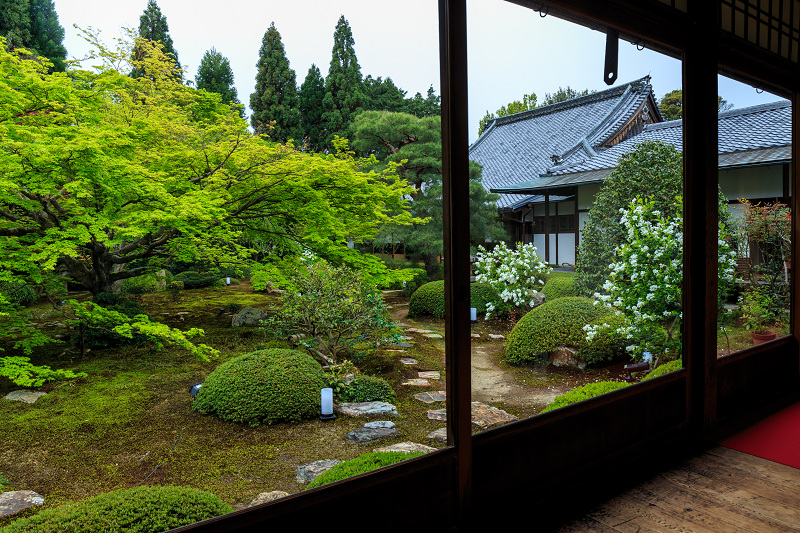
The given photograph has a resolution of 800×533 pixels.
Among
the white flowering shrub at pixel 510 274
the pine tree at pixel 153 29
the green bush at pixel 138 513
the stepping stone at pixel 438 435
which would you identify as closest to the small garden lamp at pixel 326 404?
the stepping stone at pixel 438 435

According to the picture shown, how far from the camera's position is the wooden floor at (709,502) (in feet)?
5.58

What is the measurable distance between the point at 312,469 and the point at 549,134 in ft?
14.7

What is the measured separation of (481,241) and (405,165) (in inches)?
54.6

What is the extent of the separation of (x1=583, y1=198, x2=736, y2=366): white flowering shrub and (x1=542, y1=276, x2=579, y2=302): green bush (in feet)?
2.51

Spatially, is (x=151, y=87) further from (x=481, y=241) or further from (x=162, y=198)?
(x=481, y=241)

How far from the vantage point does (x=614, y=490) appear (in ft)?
6.56

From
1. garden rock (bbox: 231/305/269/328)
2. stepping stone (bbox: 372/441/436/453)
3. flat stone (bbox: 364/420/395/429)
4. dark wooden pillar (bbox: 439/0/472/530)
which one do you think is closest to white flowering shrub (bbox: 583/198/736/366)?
stepping stone (bbox: 372/441/436/453)

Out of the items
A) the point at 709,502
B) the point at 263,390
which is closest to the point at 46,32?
the point at 263,390

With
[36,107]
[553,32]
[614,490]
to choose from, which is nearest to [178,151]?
[36,107]

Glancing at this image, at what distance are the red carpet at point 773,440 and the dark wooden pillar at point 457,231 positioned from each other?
1.87 metres

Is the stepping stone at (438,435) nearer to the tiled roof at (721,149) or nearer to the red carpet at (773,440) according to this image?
the red carpet at (773,440)

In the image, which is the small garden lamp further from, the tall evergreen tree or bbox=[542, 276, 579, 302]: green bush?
the tall evergreen tree

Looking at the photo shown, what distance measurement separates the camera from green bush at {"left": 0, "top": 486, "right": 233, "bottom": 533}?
1.32 meters

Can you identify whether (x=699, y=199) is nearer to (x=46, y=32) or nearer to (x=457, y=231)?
(x=457, y=231)
